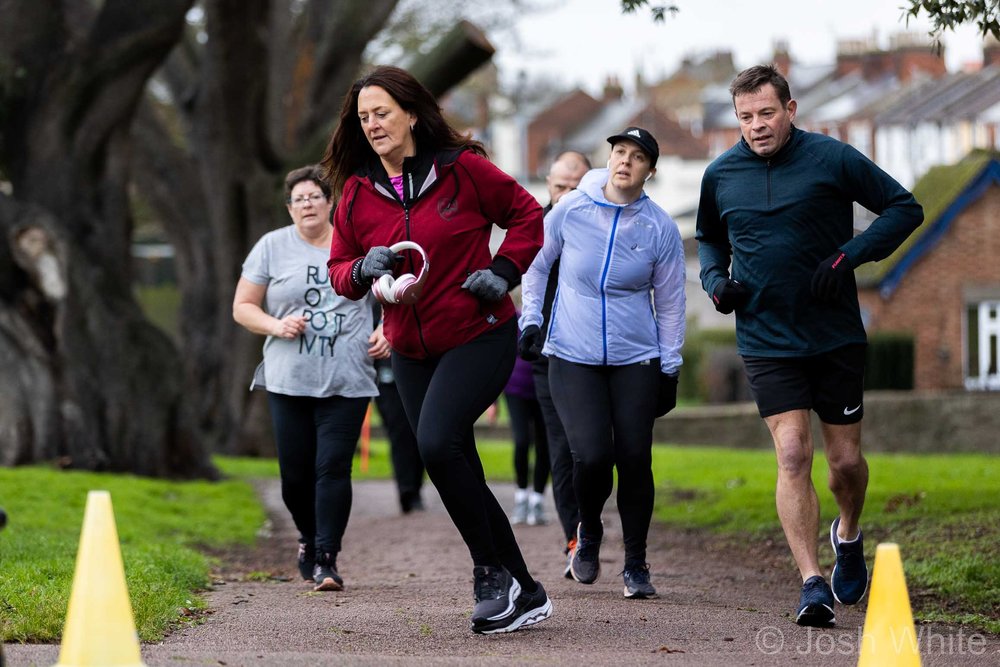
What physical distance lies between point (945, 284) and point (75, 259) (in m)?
25.4

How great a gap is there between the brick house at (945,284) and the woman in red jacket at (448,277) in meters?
30.0

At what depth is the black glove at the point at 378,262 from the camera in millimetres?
6008

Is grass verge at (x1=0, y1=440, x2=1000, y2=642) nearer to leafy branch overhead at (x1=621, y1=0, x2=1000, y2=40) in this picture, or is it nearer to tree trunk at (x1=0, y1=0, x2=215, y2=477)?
tree trunk at (x1=0, y1=0, x2=215, y2=477)

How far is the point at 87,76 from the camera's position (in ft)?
48.3

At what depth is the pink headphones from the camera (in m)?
5.95

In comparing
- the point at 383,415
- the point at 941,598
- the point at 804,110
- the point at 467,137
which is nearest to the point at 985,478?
the point at 383,415

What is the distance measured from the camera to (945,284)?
35.8 m

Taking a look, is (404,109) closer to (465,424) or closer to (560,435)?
(465,424)

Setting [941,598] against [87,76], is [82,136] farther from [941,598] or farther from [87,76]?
[941,598]

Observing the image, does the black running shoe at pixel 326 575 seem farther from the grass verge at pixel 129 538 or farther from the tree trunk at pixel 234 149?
the tree trunk at pixel 234 149

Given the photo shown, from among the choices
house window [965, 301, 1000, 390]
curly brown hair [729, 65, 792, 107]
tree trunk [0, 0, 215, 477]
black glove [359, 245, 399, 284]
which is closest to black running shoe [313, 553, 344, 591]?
black glove [359, 245, 399, 284]

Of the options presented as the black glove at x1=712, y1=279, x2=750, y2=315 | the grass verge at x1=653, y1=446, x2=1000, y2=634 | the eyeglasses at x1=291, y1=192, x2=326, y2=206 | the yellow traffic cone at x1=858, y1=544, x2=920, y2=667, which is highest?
the eyeglasses at x1=291, y1=192, x2=326, y2=206

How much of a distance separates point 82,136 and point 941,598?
390 inches

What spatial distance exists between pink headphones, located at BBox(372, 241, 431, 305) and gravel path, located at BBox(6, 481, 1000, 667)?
129 centimetres
